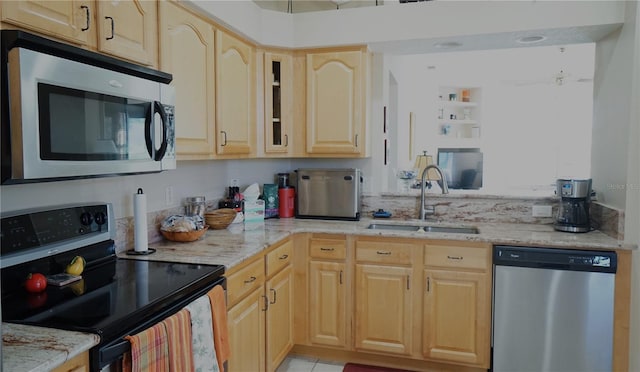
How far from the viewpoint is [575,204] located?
105 inches

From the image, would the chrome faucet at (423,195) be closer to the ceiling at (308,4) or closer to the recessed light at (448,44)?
the recessed light at (448,44)

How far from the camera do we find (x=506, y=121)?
7.31 m

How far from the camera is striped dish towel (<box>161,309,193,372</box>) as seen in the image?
1397 mm

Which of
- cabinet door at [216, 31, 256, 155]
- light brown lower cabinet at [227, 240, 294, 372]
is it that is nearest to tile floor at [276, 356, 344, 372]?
light brown lower cabinet at [227, 240, 294, 372]

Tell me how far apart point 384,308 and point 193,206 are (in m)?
1.35

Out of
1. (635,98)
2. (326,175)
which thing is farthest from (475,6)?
(326,175)

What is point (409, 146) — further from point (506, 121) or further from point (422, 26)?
point (422, 26)

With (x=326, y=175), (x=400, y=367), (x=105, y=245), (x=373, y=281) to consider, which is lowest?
(x=400, y=367)

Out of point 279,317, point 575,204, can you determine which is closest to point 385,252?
point 279,317

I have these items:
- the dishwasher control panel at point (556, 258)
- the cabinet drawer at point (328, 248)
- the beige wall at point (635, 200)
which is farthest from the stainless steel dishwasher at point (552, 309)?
the cabinet drawer at point (328, 248)

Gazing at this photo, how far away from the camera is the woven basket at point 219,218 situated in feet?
8.86

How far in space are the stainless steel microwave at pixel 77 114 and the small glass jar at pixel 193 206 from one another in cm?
69

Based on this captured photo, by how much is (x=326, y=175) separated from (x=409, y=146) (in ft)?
10.6

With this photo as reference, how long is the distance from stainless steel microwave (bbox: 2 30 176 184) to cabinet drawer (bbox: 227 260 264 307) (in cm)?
60
